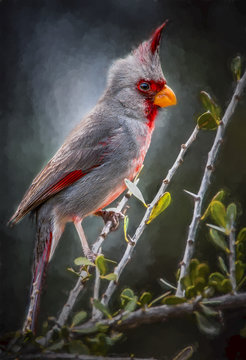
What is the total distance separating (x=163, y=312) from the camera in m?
1.47

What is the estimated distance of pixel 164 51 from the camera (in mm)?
1756

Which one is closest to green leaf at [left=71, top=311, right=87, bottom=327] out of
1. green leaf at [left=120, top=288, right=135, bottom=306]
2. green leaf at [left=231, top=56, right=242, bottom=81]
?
green leaf at [left=120, top=288, right=135, bottom=306]

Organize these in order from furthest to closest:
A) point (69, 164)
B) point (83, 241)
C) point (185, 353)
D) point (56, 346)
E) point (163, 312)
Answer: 1. point (69, 164)
2. point (83, 241)
3. point (185, 353)
4. point (163, 312)
5. point (56, 346)

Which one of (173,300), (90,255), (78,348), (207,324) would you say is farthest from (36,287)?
(207,324)

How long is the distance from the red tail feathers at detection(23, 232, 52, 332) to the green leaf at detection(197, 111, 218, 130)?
78cm

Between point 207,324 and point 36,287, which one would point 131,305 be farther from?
point 36,287

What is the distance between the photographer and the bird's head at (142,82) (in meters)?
1.75

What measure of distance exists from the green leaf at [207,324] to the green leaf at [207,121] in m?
0.68

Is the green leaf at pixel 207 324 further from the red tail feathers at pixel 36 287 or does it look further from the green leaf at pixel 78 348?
the red tail feathers at pixel 36 287

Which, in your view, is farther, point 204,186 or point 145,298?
point 204,186

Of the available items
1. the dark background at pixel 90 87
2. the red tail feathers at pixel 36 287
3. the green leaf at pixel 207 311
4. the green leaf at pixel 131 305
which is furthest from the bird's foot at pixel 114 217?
the green leaf at pixel 207 311

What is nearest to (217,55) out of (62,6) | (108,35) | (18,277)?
(108,35)

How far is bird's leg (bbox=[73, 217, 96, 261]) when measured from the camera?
64.3 inches

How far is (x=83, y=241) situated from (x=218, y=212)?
58cm
